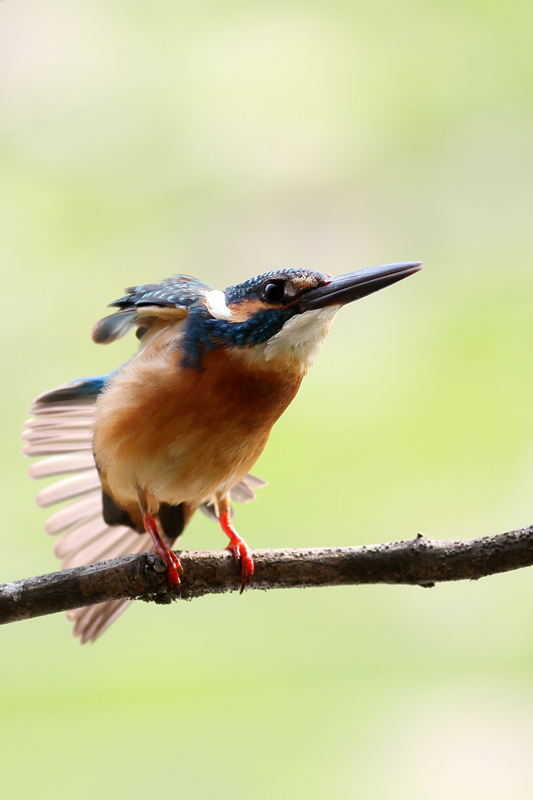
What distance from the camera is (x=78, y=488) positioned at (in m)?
1.90

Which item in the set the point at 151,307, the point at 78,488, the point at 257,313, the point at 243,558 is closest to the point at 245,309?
the point at 257,313

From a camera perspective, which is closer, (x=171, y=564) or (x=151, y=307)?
(x=171, y=564)

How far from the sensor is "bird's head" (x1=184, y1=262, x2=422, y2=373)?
123 cm

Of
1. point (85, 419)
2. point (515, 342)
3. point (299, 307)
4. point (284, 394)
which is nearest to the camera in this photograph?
point (299, 307)

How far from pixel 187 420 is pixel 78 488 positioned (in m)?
0.59

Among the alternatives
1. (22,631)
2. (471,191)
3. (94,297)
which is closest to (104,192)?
(94,297)

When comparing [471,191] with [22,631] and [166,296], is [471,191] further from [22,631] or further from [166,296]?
[22,631]

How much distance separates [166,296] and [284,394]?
0.94ft

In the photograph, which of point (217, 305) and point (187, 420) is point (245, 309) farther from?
point (187, 420)

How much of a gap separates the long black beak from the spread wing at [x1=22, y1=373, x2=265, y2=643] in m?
0.61

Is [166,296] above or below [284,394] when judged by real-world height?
above

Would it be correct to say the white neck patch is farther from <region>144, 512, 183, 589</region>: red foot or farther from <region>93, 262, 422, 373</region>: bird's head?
<region>144, 512, 183, 589</region>: red foot

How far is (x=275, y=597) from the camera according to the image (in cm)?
294

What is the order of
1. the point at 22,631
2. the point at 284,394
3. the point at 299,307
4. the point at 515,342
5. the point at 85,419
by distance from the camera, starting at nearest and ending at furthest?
the point at 299,307
the point at 284,394
the point at 85,419
the point at 22,631
the point at 515,342
